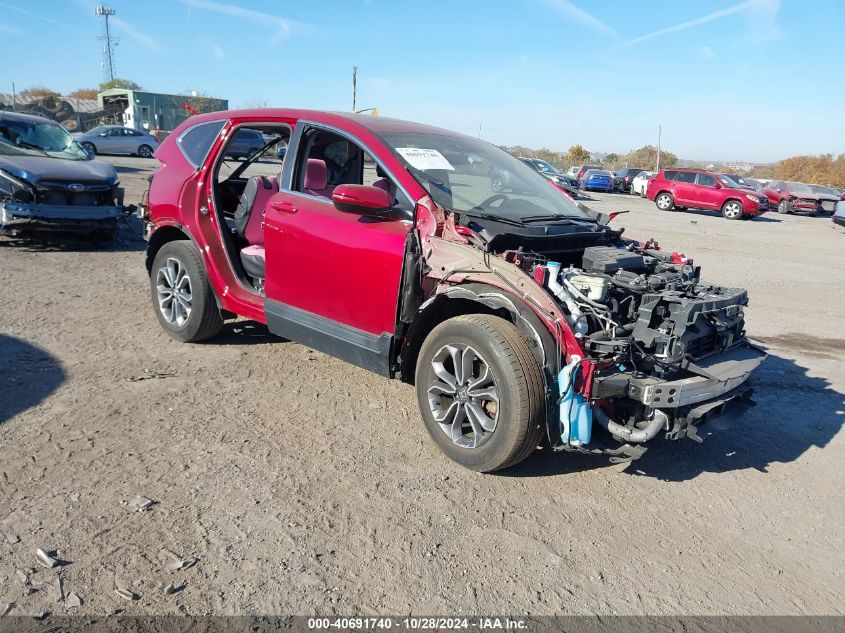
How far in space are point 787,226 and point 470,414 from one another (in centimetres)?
2250

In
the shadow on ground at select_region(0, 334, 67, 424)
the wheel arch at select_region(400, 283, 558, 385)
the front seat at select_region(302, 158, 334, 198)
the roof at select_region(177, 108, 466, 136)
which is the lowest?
the shadow on ground at select_region(0, 334, 67, 424)

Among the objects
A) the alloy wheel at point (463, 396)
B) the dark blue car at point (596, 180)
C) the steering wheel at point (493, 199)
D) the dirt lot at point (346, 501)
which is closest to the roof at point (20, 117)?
the dirt lot at point (346, 501)

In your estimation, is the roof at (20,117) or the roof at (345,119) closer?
the roof at (345,119)

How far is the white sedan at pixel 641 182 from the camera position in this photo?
3170 cm

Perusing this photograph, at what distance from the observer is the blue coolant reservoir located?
3.36 m

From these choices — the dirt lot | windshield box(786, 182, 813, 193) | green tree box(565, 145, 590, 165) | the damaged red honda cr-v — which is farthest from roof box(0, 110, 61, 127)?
green tree box(565, 145, 590, 165)

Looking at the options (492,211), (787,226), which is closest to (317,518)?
(492,211)

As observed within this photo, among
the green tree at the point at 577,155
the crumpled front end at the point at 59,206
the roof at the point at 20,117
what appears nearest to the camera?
the crumpled front end at the point at 59,206

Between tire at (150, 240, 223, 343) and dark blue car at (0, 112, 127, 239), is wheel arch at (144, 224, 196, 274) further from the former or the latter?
dark blue car at (0, 112, 127, 239)

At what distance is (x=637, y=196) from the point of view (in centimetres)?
3384

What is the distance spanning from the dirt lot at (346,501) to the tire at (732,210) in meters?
20.4

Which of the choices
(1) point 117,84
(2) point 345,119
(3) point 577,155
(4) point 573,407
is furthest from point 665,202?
(1) point 117,84

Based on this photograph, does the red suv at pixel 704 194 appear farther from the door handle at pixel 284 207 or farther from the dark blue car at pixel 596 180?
the door handle at pixel 284 207

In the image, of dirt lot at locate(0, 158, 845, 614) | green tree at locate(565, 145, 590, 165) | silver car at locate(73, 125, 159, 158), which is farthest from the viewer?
green tree at locate(565, 145, 590, 165)
